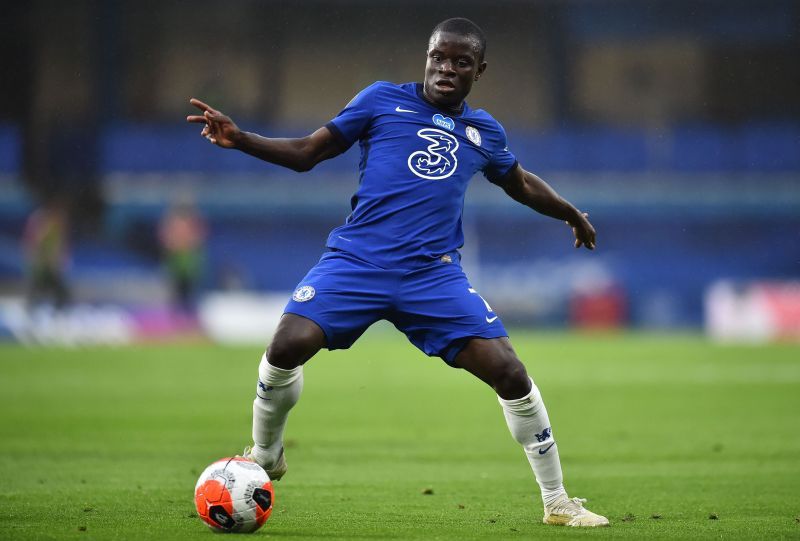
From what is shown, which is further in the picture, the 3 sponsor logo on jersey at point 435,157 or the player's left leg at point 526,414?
the 3 sponsor logo on jersey at point 435,157

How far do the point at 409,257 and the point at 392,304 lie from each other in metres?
0.25

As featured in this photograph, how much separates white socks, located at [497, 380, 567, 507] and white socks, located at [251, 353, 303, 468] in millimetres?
1064

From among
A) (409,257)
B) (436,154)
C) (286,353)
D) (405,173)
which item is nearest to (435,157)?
(436,154)

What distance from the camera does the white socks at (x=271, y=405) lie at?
620 cm

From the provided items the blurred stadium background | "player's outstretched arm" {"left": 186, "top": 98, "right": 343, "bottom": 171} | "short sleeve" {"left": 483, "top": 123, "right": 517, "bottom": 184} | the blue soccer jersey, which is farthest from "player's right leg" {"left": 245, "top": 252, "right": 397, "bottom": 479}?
the blurred stadium background

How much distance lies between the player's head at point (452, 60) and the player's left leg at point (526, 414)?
131 cm

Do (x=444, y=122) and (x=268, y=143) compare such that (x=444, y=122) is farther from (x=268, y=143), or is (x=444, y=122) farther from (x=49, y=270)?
(x=49, y=270)

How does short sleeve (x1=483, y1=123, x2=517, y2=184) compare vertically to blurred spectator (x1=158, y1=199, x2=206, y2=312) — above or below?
above

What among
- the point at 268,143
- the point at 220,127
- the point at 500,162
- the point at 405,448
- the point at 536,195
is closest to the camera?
the point at 220,127

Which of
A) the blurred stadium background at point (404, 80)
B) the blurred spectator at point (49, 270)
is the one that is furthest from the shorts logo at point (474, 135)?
the blurred stadium background at point (404, 80)

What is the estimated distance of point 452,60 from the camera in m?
6.36

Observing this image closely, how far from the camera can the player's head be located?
6.34 metres

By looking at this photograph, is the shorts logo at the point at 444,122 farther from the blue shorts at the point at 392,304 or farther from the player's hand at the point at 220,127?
the player's hand at the point at 220,127

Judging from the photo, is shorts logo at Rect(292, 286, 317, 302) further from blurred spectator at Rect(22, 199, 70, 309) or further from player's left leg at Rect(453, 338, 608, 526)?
blurred spectator at Rect(22, 199, 70, 309)
